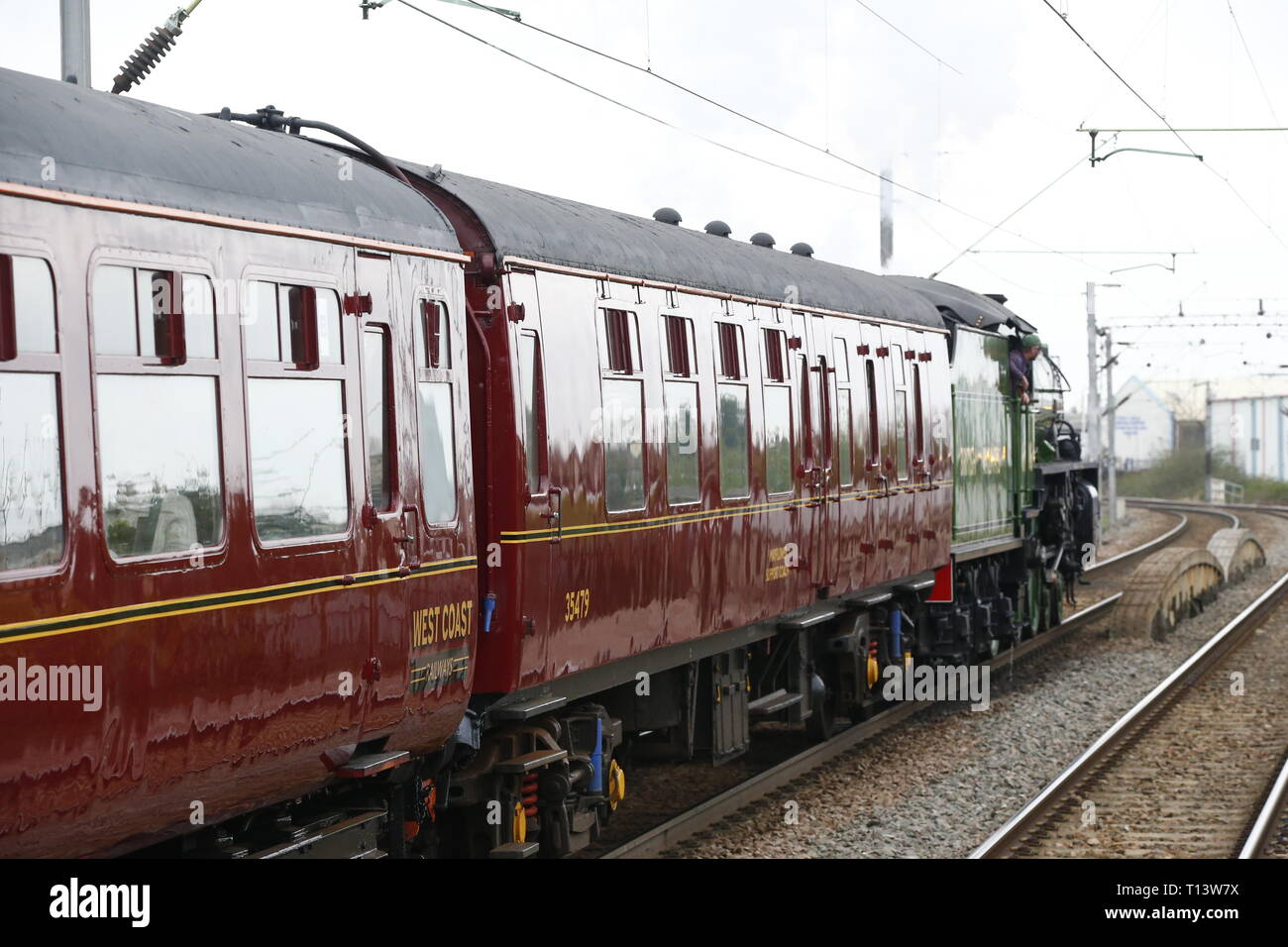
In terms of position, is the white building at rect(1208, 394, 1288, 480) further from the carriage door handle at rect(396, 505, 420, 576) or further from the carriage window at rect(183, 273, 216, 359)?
the carriage window at rect(183, 273, 216, 359)

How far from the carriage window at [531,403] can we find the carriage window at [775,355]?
342 centimetres

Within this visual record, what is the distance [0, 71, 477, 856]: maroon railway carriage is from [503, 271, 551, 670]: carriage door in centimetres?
45

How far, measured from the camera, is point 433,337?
24.1 feet

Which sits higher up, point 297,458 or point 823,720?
point 297,458

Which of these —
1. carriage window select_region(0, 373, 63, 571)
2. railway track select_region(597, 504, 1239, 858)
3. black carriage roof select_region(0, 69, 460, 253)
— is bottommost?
railway track select_region(597, 504, 1239, 858)

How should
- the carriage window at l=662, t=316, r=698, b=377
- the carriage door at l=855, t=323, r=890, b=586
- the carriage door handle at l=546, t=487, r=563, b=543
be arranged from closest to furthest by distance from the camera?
the carriage door handle at l=546, t=487, r=563, b=543
the carriage window at l=662, t=316, r=698, b=377
the carriage door at l=855, t=323, r=890, b=586

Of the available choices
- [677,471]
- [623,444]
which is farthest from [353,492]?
[677,471]

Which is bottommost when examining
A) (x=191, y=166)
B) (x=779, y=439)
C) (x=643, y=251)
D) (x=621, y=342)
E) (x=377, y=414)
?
(x=779, y=439)

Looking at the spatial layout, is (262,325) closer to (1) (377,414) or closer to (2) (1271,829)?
(1) (377,414)

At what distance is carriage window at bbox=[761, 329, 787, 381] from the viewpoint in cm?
1133

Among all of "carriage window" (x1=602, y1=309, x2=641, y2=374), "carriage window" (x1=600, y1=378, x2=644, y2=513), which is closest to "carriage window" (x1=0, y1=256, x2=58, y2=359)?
"carriage window" (x1=600, y1=378, x2=644, y2=513)

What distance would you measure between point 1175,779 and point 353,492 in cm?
868

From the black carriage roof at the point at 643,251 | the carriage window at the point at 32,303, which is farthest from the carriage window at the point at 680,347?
the carriage window at the point at 32,303
